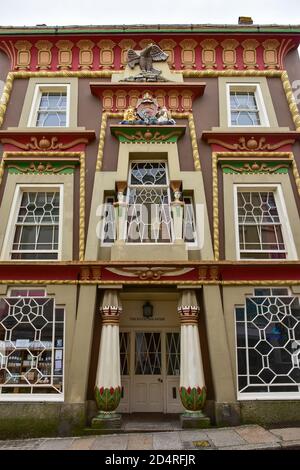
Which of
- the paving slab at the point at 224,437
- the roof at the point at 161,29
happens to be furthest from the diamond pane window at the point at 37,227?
the paving slab at the point at 224,437

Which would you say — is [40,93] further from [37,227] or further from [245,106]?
[245,106]

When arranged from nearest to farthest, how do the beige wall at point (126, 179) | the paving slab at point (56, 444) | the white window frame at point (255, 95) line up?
the paving slab at point (56, 444), the beige wall at point (126, 179), the white window frame at point (255, 95)

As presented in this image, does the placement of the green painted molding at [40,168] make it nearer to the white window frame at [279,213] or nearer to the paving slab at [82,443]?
the white window frame at [279,213]

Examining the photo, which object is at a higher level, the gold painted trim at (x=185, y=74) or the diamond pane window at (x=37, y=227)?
the gold painted trim at (x=185, y=74)

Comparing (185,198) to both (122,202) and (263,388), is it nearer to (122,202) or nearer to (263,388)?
(122,202)

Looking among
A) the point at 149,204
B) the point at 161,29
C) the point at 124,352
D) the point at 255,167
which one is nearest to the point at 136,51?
the point at 161,29

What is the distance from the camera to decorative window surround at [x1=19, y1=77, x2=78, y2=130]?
39.2ft

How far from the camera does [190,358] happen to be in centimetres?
954

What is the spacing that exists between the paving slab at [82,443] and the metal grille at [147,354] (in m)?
2.79

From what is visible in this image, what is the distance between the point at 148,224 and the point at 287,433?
5665 millimetres

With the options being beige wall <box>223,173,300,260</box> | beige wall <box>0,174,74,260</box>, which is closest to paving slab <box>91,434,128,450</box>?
beige wall <box>0,174,74,260</box>

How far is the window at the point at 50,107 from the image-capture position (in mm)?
12234

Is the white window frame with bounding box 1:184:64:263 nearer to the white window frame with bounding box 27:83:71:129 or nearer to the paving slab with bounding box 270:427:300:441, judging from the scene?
the white window frame with bounding box 27:83:71:129

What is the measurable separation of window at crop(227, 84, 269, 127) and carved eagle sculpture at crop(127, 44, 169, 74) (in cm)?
223
